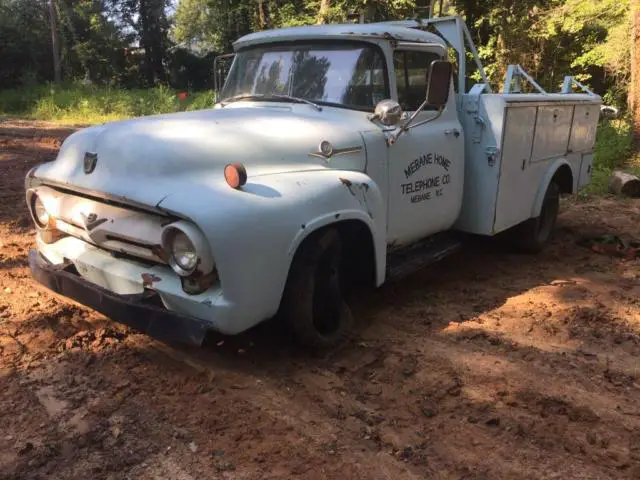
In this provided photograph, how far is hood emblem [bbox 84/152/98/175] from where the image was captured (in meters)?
3.51

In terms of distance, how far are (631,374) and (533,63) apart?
16658 mm

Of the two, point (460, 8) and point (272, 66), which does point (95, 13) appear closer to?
point (460, 8)

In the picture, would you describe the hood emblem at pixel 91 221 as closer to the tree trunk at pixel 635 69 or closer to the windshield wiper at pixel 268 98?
the windshield wiper at pixel 268 98

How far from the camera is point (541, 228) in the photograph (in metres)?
6.48

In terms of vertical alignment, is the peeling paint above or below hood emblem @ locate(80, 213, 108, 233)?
above

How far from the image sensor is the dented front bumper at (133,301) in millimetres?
2998

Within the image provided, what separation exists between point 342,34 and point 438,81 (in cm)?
79

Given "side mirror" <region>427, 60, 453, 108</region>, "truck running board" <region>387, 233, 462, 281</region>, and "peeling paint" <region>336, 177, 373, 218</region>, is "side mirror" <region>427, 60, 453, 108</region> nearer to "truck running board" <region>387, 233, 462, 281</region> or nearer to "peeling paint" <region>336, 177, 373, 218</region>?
"peeling paint" <region>336, 177, 373, 218</region>

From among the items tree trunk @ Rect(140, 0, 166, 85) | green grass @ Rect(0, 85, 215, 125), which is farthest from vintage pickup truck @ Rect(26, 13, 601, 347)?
tree trunk @ Rect(140, 0, 166, 85)

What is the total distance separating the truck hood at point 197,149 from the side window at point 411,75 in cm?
52

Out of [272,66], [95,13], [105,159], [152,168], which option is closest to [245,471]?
[152,168]

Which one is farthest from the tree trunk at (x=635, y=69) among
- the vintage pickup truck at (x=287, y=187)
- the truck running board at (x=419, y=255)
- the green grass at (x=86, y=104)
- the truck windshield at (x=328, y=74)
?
the green grass at (x=86, y=104)

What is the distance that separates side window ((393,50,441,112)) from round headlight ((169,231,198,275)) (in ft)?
7.22

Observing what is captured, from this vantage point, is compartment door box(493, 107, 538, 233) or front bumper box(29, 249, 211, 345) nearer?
front bumper box(29, 249, 211, 345)
